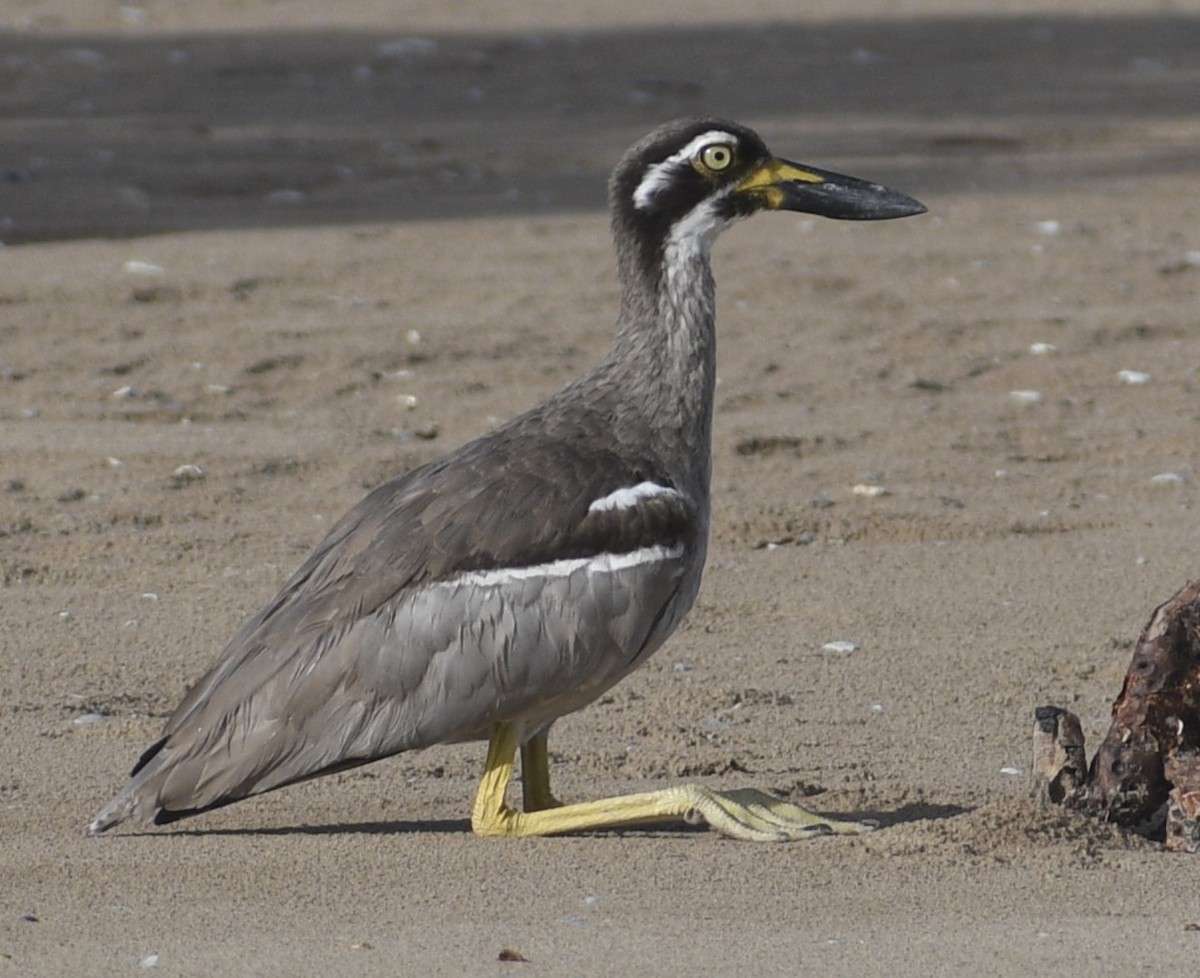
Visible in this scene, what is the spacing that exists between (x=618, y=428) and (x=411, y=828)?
122 cm

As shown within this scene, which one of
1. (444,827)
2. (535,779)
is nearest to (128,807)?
(444,827)

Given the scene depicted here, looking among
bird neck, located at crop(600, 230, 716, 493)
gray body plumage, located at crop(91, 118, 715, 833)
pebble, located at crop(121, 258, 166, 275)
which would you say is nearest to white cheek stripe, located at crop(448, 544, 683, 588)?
gray body plumage, located at crop(91, 118, 715, 833)

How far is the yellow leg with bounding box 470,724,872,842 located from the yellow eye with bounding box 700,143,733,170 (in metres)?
1.81

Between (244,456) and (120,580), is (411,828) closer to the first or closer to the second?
(120,580)

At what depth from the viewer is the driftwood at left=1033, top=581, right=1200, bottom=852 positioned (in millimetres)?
5672

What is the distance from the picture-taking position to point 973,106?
703 inches

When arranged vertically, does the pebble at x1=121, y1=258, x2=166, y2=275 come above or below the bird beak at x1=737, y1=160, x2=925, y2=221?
below

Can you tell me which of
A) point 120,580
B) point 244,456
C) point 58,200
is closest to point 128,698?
point 120,580

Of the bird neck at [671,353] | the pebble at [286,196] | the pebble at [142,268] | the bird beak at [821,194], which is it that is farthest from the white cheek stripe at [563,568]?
the pebble at [286,196]

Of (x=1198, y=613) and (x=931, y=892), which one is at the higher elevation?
(x=1198, y=613)

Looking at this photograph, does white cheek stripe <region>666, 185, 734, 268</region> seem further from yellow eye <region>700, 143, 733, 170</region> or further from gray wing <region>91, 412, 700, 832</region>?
gray wing <region>91, 412, 700, 832</region>

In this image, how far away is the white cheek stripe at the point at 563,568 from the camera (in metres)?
5.99

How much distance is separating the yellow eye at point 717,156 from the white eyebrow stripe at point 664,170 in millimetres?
16

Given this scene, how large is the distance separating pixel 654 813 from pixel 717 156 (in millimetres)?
1996
